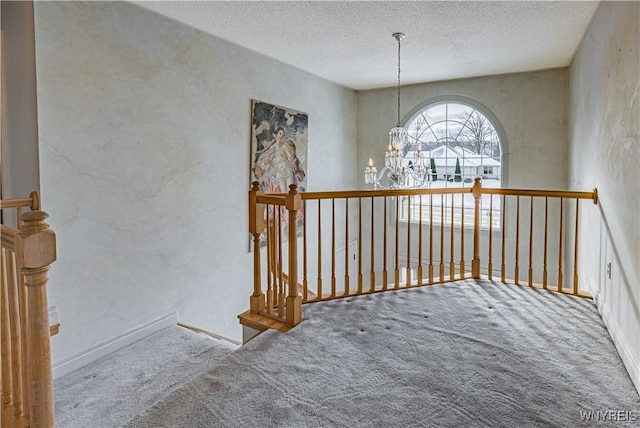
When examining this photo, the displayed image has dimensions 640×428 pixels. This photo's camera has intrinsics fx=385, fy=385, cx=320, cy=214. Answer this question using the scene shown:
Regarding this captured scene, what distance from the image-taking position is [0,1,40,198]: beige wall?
232cm

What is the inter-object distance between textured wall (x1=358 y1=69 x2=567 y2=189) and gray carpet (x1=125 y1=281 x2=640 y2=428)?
250cm

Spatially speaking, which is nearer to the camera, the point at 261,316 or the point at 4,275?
the point at 4,275

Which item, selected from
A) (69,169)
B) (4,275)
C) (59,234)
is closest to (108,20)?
(69,169)

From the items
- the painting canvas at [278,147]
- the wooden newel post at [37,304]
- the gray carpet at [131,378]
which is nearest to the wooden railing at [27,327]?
the wooden newel post at [37,304]

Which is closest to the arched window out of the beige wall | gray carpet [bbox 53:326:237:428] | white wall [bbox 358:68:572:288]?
white wall [bbox 358:68:572:288]

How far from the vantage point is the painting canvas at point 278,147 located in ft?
13.8

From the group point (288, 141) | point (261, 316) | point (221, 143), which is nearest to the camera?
point (261, 316)

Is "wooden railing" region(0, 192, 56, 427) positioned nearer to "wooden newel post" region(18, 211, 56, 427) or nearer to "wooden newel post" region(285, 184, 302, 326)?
"wooden newel post" region(18, 211, 56, 427)

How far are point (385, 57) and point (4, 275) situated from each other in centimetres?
393

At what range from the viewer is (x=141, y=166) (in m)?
3.05

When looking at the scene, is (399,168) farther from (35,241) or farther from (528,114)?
(35,241)

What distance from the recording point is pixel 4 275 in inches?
61.9

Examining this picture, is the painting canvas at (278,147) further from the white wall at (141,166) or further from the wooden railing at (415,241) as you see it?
the wooden railing at (415,241)

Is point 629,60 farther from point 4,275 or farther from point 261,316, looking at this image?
point 4,275
